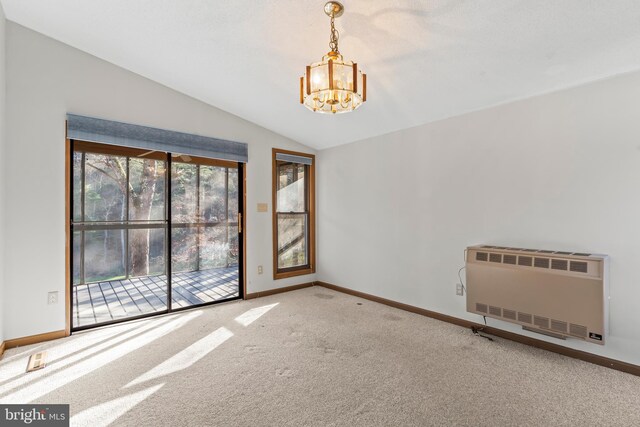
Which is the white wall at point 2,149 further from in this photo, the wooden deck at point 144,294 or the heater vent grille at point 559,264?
the heater vent grille at point 559,264

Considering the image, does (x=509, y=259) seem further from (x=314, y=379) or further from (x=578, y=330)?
(x=314, y=379)

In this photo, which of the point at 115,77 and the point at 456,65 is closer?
the point at 456,65

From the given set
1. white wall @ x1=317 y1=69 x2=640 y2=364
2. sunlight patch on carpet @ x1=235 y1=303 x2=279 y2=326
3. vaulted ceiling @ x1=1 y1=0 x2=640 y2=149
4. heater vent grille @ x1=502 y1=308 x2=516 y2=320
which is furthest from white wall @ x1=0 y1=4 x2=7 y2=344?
heater vent grille @ x1=502 y1=308 x2=516 y2=320

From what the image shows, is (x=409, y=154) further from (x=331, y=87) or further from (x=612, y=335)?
(x=612, y=335)

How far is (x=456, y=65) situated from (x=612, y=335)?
2509 millimetres

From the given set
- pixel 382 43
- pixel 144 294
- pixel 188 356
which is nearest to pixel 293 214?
pixel 144 294

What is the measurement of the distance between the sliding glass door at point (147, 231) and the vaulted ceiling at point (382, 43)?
44.1 inches

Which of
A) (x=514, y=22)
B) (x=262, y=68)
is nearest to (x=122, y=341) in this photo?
(x=262, y=68)

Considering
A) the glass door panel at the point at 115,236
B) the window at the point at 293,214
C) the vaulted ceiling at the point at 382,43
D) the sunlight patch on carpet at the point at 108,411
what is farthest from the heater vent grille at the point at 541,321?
the glass door panel at the point at 115,236

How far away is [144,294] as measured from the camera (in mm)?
3906

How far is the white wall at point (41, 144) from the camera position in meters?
2.71

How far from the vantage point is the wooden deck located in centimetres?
340

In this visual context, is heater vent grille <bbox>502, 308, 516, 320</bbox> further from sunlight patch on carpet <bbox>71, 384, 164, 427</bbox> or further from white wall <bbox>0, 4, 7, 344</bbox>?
white wall <bbox>0, 4, 7, 344</bbox>

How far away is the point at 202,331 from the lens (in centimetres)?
307
